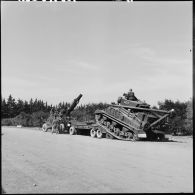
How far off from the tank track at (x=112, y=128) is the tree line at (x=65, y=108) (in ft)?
2.68

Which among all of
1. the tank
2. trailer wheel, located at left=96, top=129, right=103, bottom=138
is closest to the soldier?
the tank

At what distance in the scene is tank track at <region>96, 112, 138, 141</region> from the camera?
20.9 metres

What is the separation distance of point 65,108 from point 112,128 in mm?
6535

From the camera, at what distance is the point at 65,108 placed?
28.0m

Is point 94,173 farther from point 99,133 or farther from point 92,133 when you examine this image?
point 92,133

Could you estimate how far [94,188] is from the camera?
6941 millimetres

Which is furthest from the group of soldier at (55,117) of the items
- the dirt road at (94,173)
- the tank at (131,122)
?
the dirt road at (94,173)

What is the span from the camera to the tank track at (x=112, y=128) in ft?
68.6

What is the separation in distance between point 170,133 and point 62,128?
898cm

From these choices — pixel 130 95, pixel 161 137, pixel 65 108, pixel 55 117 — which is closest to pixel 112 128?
pixel 130 95

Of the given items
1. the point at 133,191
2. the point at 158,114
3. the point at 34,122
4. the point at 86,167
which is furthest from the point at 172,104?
the point at 133,191

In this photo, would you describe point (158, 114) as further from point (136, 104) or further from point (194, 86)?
point (194, 86)

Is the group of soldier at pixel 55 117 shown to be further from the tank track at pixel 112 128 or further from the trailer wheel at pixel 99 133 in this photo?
the trailer wheel at pixel 99 133

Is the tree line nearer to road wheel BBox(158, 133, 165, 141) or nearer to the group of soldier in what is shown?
the group of soldier
